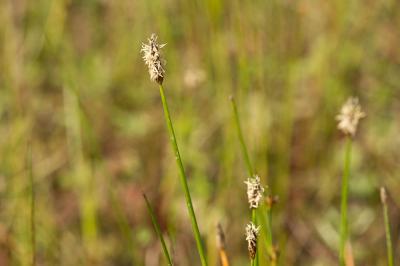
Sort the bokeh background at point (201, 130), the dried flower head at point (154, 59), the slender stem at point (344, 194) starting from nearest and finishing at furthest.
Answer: the dried flower head at point (154, 59), the slender stem at point (344, 194), the bokeh background at point (201, 130)

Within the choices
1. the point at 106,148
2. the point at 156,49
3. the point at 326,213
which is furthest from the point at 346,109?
the point at 106,148

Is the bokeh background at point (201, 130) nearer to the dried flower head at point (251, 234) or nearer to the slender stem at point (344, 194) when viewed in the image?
the slender stem at point (344, 194)

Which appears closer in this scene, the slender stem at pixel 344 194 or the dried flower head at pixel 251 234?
the dried flower head at pixel 251 234

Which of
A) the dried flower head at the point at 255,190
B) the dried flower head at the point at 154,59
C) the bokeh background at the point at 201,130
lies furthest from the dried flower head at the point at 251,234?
the bokeh background at the point at 201,130

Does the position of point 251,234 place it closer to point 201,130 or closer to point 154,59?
point 154,59

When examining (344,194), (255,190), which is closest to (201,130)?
(344,194)

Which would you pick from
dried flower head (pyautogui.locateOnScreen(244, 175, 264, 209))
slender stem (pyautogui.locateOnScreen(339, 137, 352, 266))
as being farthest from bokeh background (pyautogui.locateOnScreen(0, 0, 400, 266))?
dried flower head (pyautogui.locateOnScreen(244, 175, 264, 209))

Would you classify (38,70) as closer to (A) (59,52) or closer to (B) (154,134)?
(A) (59,52)

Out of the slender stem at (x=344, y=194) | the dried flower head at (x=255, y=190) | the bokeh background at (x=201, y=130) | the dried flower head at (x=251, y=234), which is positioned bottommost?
the dried flower head at (x=251, y=234)
